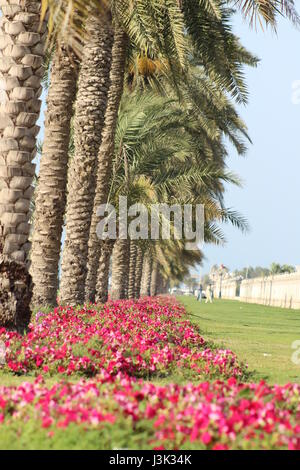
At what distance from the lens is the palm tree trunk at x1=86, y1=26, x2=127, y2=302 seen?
20266 mm

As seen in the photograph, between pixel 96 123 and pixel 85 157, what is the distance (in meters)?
0.85

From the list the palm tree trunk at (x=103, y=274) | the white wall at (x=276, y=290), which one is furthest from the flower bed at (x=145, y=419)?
the white wall at (x=276, y=290)

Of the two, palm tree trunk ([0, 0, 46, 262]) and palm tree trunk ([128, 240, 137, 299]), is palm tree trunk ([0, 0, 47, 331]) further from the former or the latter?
palm tree trunk ([128, 240, 137, 299])

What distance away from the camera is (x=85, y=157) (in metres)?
17.5

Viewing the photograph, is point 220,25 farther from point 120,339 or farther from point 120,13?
point 120,339

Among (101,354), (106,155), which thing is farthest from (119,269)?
(101,354)

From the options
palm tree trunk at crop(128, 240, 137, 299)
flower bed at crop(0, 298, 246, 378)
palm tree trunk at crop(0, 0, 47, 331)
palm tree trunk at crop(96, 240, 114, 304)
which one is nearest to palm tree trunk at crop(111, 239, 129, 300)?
palm tree trunk at crop(96, 240, 114, 304)

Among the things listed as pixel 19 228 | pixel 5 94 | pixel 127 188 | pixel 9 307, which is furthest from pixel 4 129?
pixel 127 188

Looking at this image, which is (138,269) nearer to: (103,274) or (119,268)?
(119,268)

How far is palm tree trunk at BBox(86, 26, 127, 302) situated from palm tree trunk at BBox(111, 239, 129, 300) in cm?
698

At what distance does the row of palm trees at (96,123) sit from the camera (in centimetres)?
1097

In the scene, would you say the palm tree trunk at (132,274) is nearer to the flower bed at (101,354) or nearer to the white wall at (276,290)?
the flower bed at (101,354)

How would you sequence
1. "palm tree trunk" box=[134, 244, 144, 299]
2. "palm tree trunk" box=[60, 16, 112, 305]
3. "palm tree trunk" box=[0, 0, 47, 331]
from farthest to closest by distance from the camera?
"palm tree trunk" box=[134, 244, 144, 299], "palm tree trunk" box=[60, 16, 112, 305], "palm tree trunk" box=[0, 0, 47, 331]

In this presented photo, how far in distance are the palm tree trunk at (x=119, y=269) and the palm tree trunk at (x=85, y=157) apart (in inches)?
414
